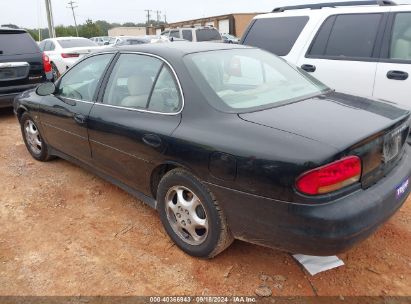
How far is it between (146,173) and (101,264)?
2.53ft

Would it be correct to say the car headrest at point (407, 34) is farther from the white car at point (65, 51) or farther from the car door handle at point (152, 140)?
the white car at point (65, 51)

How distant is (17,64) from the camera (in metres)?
6.67

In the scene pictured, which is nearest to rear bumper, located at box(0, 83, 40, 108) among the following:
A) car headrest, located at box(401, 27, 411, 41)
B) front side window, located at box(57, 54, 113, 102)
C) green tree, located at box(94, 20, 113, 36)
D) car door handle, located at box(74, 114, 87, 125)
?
front side window, located at box(57, 54, 113, 102)

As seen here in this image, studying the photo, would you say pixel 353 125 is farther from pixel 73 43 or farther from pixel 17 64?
pixel 73 43

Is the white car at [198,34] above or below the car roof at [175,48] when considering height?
below

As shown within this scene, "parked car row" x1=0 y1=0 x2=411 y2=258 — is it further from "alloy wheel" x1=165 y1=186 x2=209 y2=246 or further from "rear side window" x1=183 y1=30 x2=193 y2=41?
"rear side window" x1=183 y1=30 x2=193 y2=41

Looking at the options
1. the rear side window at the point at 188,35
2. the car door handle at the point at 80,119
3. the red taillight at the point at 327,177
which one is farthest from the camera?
the rear side window at the point at 188,35

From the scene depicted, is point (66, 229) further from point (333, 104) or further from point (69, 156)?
point (333, 104)

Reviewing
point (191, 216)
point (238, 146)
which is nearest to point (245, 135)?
point (238, 146)

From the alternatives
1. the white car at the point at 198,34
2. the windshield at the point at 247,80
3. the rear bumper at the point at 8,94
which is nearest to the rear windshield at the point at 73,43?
the rear bumper at the point at 8,94

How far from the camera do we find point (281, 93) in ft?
9.49

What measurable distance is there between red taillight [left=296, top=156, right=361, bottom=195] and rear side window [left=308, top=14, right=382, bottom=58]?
109 inches

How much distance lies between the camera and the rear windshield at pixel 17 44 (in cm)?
→ 673

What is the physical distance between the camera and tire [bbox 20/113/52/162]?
4.69 m
